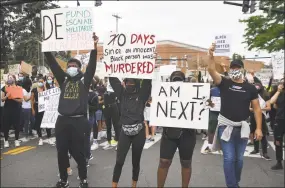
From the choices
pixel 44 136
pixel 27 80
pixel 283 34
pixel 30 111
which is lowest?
pixel 44 136

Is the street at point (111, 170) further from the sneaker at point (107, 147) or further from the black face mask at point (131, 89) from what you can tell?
the black face mask at point (131, 89)

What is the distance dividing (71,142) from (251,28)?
28.1 m

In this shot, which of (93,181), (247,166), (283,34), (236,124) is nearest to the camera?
(236,124)

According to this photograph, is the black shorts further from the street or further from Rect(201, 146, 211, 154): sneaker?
Rect(201, 146, 211, 154): sneaker

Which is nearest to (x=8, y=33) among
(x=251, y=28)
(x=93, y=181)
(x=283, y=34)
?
(x=251, y=28)

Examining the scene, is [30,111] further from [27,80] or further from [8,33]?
[8,33]

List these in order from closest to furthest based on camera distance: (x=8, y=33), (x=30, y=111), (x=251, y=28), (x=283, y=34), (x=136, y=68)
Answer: (x=136, y=68)
(x=30, y=111)
(x=283, y=34)
(x=251, y=28)
(x=8, y=33)

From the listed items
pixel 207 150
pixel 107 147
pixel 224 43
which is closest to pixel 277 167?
pixel 207 150

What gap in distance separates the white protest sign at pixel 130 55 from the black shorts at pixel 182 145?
0.96 metres

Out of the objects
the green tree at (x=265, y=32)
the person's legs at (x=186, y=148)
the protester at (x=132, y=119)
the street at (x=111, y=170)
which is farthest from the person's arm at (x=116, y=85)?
the green tree at (x=265, y=32)

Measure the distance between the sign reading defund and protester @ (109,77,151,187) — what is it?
317 millimetres

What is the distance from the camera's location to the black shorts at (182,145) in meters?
4.64

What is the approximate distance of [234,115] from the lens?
4766 millimetres

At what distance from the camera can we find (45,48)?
4.50 metres
